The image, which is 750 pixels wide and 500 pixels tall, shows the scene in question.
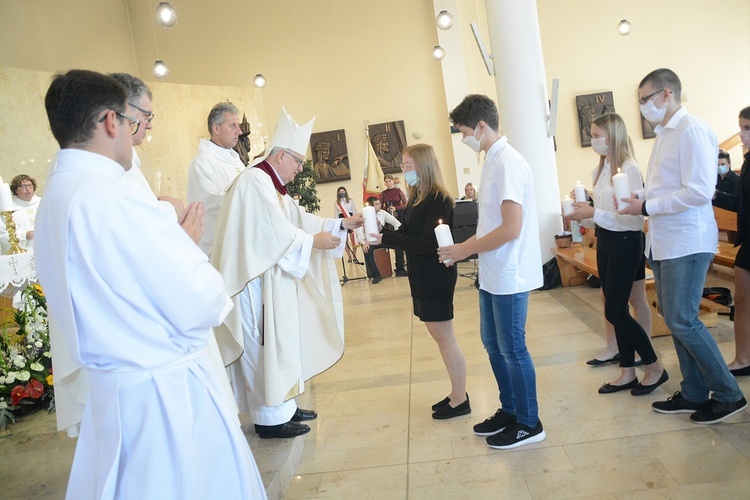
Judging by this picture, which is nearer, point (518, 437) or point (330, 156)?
point (518, 437)

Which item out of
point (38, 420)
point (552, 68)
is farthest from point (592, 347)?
point (552, 68)

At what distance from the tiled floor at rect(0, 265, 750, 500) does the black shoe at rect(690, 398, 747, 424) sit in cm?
4

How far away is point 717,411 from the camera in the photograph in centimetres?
302

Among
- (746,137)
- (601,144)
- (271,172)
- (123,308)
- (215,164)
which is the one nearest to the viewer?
(123,308)

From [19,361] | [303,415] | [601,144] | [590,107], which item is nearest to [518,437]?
[303,415]

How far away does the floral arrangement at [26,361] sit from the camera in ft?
13.3

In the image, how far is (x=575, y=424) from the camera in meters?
3.28

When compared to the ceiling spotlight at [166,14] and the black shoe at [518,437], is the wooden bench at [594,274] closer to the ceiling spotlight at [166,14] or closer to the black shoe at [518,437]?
the black shoe at [518,437]

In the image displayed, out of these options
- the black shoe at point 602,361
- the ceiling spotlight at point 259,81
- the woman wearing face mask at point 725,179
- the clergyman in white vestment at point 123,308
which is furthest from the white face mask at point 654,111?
the ceiling spotlight at point 259,81

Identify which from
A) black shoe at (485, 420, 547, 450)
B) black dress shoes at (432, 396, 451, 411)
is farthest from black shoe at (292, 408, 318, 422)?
black shoe at (485, 420, 547, 450)

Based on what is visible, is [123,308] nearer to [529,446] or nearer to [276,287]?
[276,287]

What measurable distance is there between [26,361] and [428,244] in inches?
113

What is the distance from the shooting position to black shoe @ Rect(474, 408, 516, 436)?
3.27 m

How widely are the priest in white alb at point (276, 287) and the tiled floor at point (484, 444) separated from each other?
41cm
